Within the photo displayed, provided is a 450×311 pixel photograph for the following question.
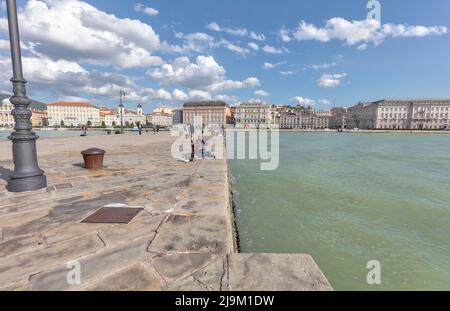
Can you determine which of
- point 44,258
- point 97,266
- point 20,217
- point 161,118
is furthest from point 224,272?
point 161,118

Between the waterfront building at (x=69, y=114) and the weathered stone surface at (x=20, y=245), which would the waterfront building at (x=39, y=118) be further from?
the weathered stone surface at (x=20, y=245)

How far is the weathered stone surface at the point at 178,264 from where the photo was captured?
1.86 meters

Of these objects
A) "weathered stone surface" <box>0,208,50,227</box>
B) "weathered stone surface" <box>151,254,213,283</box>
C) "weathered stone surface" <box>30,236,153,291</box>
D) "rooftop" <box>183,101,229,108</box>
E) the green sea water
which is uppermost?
"rooftop" <box>183,101,229,108</box>

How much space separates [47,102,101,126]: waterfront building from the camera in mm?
124500

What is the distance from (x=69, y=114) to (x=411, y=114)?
180880 millimetres

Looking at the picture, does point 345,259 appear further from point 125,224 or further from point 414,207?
point 414,207

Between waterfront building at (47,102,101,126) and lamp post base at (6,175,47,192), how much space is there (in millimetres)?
140567

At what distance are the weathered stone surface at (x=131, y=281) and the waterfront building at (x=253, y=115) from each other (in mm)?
114951

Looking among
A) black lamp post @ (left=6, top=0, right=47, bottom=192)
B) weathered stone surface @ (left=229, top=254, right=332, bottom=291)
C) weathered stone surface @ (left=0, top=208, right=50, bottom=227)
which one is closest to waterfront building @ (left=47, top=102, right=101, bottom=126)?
black lamp post @ (left=6, top=0, right=47, bottom=192)

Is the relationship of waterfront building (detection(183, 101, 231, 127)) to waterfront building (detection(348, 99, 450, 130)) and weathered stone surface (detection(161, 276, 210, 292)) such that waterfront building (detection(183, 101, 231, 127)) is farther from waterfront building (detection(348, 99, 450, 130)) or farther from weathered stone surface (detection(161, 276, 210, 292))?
weathered stone surface (detection(161, 276, 210, 292))

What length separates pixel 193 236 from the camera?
8.20ft

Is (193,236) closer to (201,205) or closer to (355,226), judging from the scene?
(201,205)

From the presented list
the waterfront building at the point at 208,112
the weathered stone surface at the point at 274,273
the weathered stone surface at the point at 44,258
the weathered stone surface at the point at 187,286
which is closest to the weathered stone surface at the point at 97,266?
the weathered stone surface at the point at 44,258
